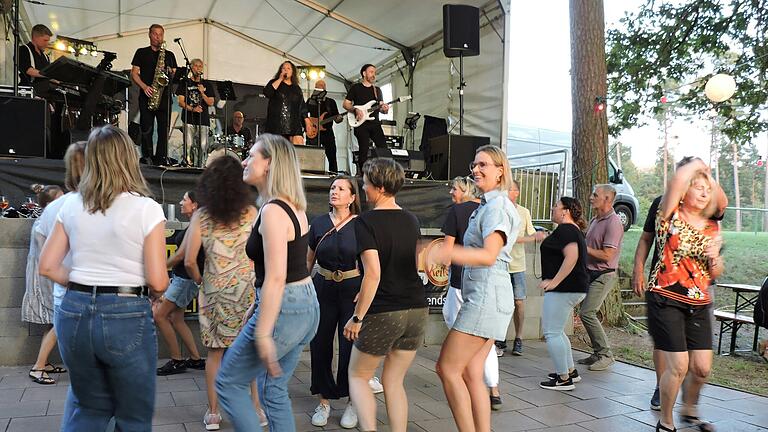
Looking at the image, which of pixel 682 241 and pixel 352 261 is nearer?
pixel 682 241

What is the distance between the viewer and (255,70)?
16.2m

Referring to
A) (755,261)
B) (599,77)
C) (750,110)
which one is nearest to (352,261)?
(599,77)

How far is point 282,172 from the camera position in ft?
9.14

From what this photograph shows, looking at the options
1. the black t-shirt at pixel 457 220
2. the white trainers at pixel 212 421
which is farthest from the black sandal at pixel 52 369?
the black t-shirt at pixel 457 220

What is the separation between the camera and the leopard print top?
A: 143 inches

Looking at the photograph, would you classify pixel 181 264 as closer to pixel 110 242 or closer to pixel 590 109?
pixel 110 242

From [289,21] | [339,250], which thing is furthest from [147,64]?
[289,21]

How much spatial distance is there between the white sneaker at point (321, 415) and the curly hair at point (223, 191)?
1.56 metres

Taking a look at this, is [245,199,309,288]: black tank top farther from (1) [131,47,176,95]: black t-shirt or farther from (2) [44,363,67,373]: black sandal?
(1) [131,47,176,95]: black t-shirt

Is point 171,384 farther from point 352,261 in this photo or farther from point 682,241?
point 682,241

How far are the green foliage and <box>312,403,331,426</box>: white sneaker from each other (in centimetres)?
976

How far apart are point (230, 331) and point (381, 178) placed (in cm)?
135

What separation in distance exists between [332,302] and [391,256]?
1248mm

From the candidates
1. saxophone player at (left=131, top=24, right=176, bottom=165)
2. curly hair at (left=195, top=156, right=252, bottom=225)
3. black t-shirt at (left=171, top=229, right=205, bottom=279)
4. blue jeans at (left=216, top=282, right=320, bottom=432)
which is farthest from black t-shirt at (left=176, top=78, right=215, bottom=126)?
blue jeans at (left=216, top=282, right=320, bottom=432)
